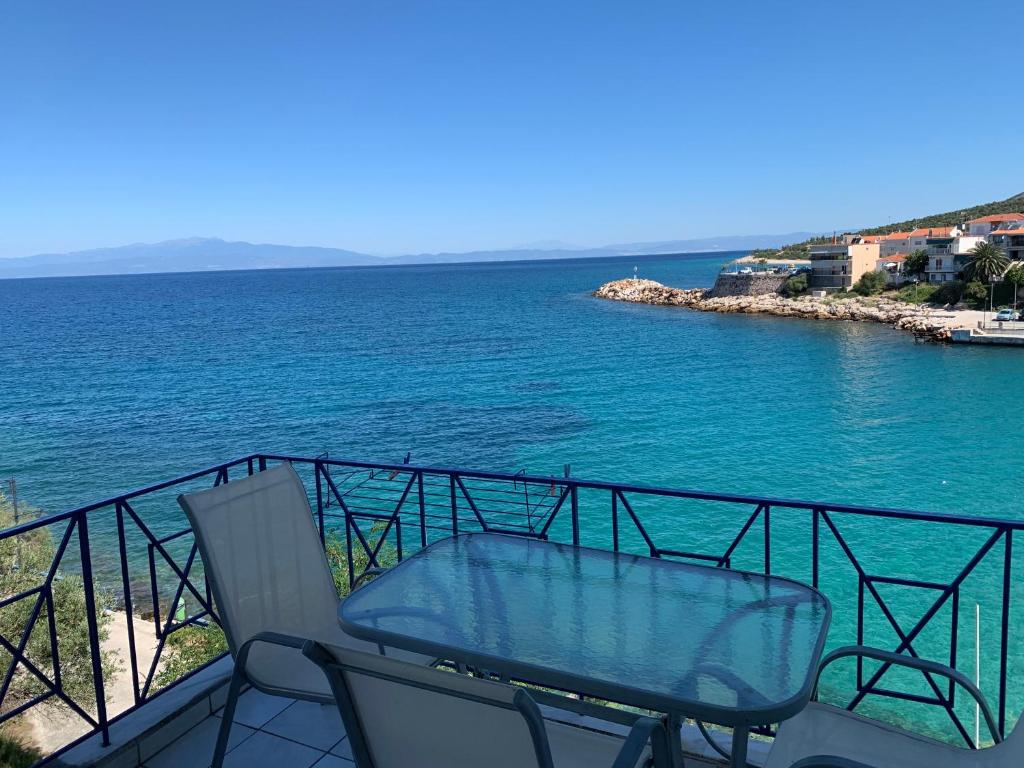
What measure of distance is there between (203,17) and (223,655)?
3214 cm

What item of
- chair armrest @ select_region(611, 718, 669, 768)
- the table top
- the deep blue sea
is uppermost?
chair armrest @ select_region(611, 718, 669, 768)

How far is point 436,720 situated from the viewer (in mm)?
1687

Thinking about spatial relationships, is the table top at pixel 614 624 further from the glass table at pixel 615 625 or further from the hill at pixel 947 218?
the hill at pixel 947 218

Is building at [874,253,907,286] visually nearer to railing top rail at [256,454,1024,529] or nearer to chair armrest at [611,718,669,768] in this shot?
railing top rail at [256,454,1024,529]

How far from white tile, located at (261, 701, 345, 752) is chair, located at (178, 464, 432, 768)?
36 centimetres

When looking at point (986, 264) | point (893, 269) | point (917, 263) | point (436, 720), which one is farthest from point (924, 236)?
point (436, 720)

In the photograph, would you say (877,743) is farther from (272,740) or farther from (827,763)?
(272,740)

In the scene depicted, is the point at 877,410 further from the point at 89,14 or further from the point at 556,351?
the point at 89,14

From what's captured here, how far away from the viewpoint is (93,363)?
44.9m

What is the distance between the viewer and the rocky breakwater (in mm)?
48906

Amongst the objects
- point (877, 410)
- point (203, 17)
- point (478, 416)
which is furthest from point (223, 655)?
point (203, 17)

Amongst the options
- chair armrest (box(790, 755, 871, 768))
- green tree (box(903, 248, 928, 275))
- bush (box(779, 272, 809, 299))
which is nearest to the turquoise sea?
bush (box(779, 272, 809, 299))

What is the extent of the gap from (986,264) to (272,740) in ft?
204

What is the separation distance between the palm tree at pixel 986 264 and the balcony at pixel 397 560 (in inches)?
1731
